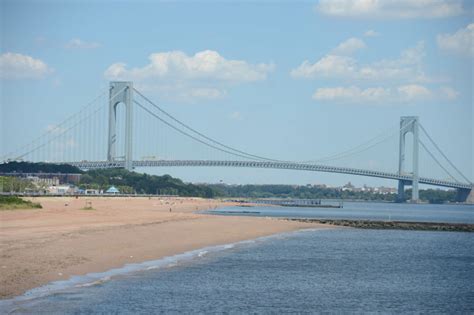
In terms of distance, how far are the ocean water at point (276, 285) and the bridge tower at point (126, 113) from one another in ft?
195

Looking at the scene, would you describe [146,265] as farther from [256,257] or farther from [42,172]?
[42,172]

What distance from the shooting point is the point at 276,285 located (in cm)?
1809

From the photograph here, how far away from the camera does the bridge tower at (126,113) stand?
86938 mm

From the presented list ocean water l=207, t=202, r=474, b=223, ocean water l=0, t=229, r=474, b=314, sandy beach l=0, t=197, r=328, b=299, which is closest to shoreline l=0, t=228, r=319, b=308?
ocean water l=0, t=229, r=474, b=314

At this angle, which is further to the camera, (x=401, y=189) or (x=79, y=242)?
(x=401, y=189)

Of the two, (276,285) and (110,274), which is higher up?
(110,274)

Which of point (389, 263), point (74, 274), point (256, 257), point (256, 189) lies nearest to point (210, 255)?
point (256, 257)

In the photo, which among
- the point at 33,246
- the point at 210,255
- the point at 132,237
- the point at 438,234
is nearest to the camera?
the point at 33,246

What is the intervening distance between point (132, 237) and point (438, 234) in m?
19.5

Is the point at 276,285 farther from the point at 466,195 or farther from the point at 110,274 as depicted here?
the point at 466,195

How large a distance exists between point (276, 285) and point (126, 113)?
7326 centimetres

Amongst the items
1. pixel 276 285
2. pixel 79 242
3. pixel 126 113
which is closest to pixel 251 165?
pixel 126 113

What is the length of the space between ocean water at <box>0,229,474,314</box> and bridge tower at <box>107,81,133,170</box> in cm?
5941

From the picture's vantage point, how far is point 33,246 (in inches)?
777
